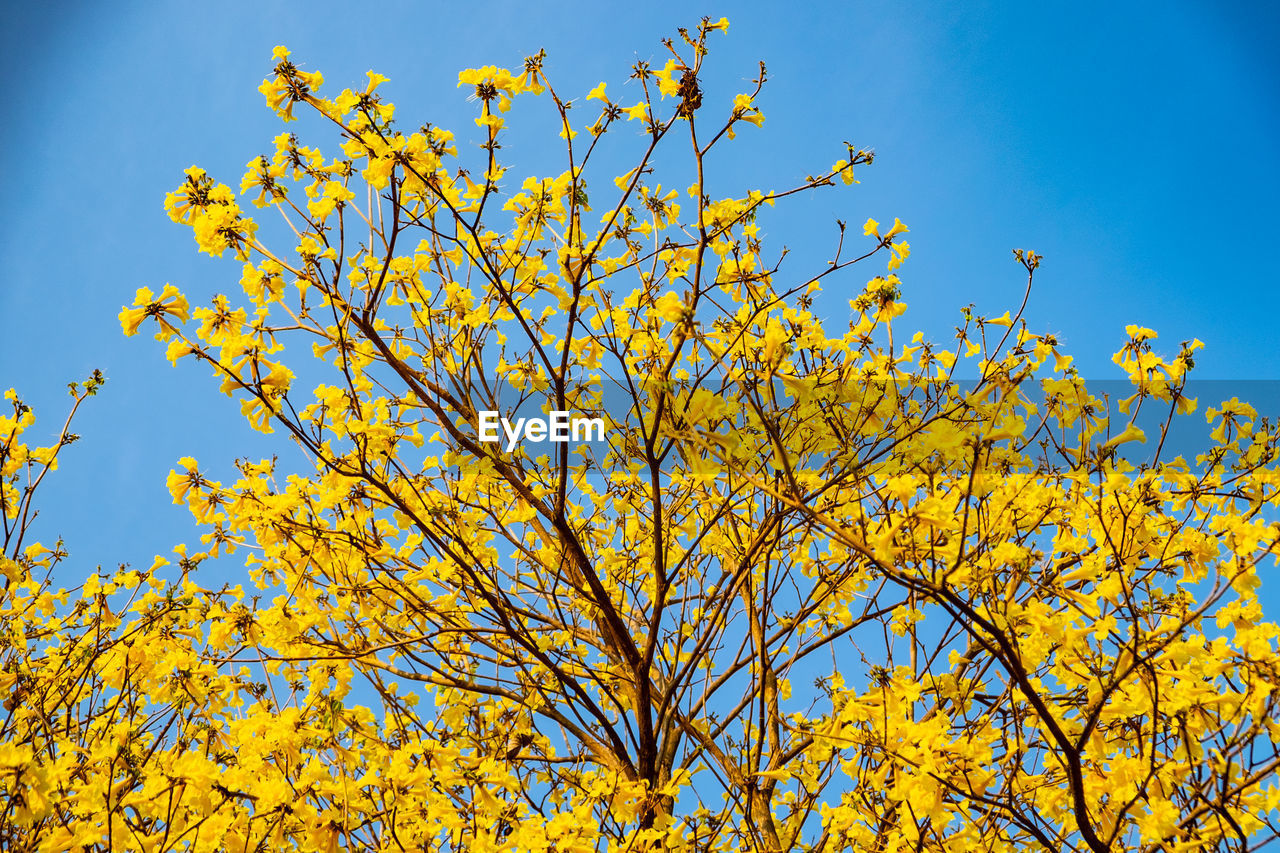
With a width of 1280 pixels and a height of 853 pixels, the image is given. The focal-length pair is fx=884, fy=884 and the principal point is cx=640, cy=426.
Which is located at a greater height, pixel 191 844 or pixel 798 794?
pixel 798 794

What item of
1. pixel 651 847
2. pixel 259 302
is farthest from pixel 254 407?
pixel 651 847

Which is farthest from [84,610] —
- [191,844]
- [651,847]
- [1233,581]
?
[1233,581]

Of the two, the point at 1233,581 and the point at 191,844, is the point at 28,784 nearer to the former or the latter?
the point at 191,844

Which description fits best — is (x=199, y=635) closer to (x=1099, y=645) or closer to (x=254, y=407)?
(x=254, y=407)

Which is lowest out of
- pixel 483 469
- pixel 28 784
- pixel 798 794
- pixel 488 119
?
pixel 28 784

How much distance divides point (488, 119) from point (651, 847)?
1507 mm

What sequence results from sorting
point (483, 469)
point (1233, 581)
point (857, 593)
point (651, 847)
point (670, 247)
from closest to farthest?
point (1233, 581) < point (651, 847) < point (670, 247) < point (483, 469) < point (857, 593)

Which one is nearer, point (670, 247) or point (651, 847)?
point (651, 847)

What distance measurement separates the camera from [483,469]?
2289mm

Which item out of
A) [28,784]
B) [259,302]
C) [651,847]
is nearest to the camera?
[28,784]

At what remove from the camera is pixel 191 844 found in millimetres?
1878

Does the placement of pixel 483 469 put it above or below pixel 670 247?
below

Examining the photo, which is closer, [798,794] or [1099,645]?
[1099,645]

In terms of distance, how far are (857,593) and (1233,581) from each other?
118 centimetres
